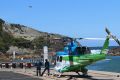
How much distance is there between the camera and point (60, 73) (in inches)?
1708

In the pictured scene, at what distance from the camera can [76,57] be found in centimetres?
4150

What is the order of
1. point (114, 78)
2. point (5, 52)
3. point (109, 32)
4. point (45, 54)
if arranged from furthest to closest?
point (5, 52), point (45, 54), point (114, 78), point (109, 32)

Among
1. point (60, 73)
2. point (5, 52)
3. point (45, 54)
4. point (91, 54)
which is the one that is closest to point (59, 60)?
point (60, 73)

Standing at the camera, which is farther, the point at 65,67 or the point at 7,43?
the point at 7,43

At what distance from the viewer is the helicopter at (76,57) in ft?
132

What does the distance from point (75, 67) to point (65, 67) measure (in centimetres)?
113

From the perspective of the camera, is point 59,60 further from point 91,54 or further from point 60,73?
point 91,54

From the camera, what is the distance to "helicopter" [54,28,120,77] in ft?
132

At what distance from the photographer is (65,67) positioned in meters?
42.6

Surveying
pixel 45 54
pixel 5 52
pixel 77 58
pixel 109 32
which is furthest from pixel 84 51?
pixel 5 52

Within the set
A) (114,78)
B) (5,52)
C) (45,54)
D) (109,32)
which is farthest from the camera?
(5,52)

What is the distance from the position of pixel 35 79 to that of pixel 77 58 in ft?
13.4

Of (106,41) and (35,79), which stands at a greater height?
(106,41)

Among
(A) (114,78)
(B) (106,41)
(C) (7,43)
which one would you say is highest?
(C) (7,43)
